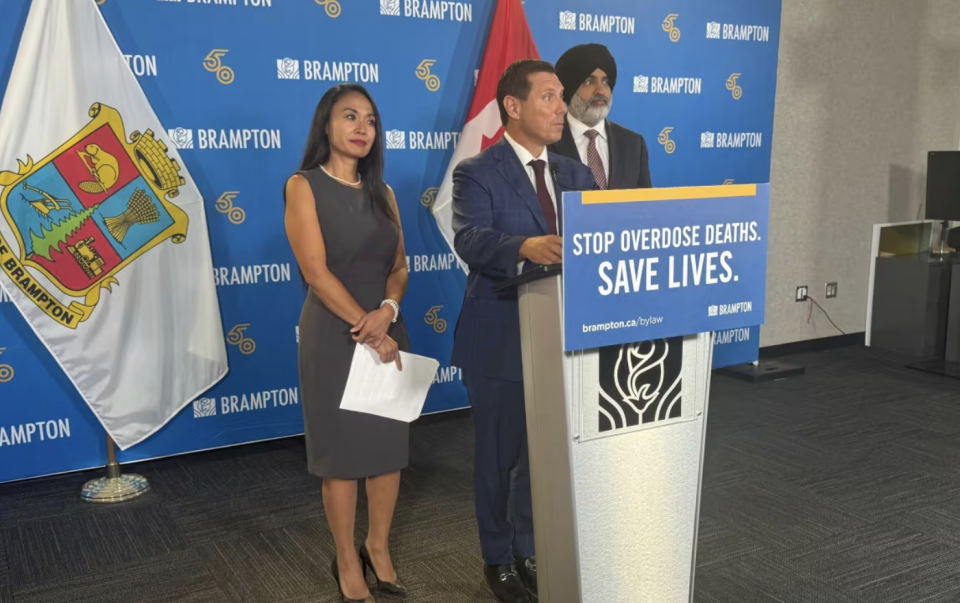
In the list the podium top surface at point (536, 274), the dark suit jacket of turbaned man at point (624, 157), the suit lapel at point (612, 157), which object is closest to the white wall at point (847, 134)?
the dark suit jacket of turbaned man at point (624, 157)

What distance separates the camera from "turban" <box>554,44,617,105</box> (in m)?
3.37

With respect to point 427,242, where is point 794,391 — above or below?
below

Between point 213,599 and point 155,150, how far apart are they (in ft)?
5.88

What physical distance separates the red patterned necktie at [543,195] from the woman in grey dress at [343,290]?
0.45 m

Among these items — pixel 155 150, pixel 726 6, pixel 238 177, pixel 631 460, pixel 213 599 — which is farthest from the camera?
pixel 726 6

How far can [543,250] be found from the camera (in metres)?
1.85

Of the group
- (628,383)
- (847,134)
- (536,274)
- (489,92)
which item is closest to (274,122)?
(489,92)

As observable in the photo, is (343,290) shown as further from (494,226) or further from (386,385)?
(494,226)

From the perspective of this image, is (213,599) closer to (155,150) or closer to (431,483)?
(431,483)

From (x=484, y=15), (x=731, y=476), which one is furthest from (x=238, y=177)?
(x=731, y=476)

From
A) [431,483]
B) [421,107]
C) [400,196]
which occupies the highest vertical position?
[421,107]

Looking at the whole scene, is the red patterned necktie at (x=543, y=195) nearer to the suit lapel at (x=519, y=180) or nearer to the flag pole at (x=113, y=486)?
the suit lapel at (x=519, y=180)

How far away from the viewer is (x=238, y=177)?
3.72m

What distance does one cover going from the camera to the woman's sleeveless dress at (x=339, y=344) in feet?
7.75
